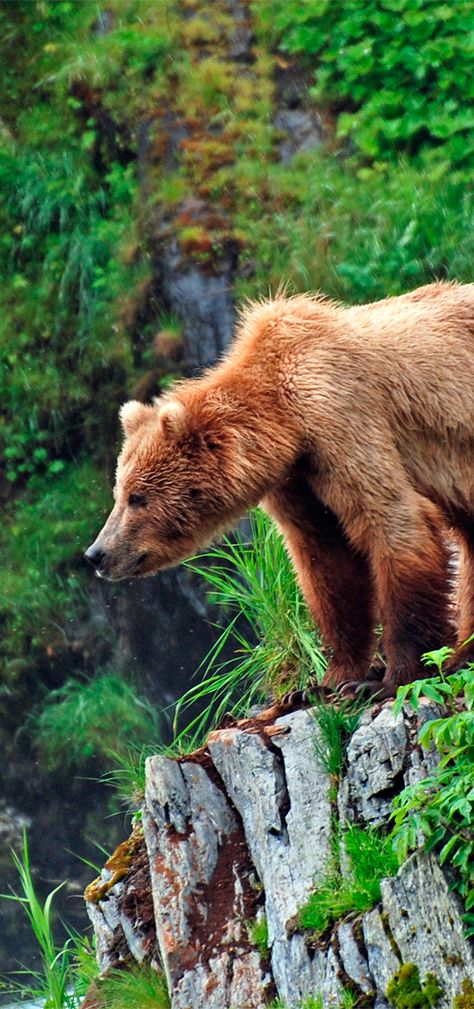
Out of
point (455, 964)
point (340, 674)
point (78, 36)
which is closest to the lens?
point (455, 964)

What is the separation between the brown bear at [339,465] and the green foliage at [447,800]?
85cm

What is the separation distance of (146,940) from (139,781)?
1242 mm

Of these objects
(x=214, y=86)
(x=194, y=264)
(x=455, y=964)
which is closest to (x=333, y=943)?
(x=455, y=964)

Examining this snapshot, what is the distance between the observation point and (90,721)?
33.1 feet

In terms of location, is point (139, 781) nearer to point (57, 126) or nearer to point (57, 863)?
point (57, 863)

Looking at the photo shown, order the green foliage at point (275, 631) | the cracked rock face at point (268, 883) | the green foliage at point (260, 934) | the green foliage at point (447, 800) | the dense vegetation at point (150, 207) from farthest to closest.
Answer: the dense vegetation at point (150, 207) < the green foliage at point (275, 631) < the green foliage at point (260, 934) < the cracked rock face at point (268, 883) < the green foliage at point (447, 800)

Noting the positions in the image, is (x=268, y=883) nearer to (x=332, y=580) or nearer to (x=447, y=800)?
(x=447, y=800)

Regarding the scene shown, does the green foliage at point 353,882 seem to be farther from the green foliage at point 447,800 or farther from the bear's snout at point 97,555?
the bear's snout at point 97,555

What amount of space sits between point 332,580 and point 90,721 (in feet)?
15.5

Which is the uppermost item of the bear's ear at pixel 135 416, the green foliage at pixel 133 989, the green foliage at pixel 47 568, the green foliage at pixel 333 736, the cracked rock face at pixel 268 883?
the bear's ear at pixel 135 416

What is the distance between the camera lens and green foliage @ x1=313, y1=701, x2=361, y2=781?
17.2 feet

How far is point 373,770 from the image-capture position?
503 cm

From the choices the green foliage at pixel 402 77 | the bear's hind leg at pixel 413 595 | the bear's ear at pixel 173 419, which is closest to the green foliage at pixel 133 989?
the bear's hind leg at pixel 413 595

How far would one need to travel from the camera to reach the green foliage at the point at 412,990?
432cm
